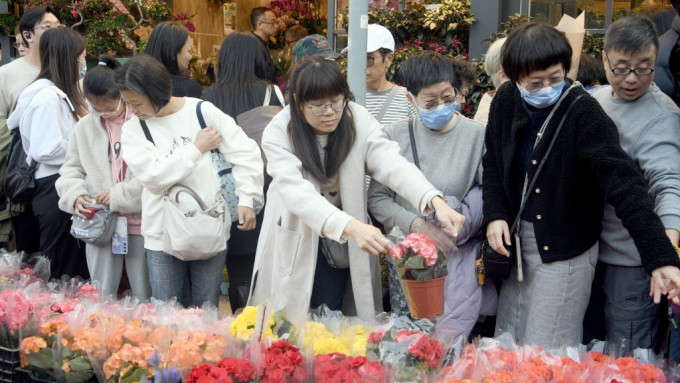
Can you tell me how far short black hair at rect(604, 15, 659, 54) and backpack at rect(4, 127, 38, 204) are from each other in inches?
137

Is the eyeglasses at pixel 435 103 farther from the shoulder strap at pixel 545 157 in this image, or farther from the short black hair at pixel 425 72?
the shoulder strap at pixel 545 157

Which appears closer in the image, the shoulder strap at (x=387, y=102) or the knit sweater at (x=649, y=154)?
the knit sweater at (x=649, y=154)

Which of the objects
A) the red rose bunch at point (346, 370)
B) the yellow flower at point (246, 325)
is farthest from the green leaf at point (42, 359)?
the red rose bunch at point (346, 370)

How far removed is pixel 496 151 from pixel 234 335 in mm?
1325

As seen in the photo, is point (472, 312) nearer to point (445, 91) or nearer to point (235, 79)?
point (445, 91)

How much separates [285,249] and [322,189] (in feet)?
1.02

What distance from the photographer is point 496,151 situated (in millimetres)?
3178

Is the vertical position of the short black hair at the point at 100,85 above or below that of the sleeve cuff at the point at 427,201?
above

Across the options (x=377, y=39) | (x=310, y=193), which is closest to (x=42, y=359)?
(x=310, y=193)

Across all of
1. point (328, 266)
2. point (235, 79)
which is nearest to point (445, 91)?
point (328, 266)

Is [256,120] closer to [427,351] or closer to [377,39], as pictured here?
[377,39]

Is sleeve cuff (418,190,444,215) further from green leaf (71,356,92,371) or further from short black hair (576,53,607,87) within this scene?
short black hair (576,53,607,87)

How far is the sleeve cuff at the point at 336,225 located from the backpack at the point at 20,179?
8.19 feet

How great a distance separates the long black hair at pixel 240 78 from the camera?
14.9 feet
